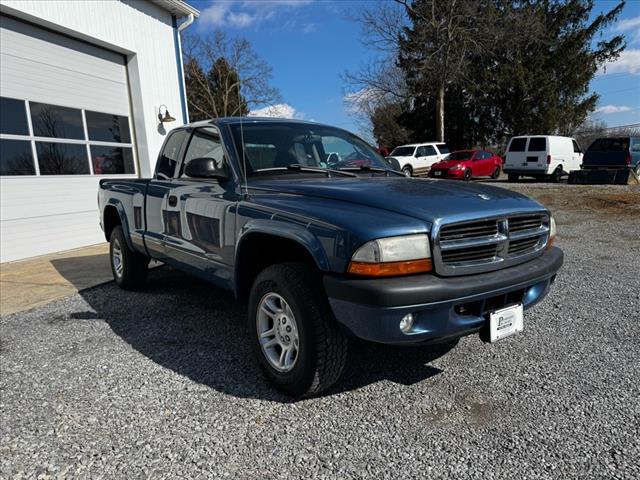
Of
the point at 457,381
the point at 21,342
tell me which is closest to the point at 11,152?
the point at 21,342

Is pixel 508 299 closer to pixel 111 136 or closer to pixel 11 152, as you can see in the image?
pixel 11 152

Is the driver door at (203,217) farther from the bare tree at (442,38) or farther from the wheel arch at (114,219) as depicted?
the bare tree at (442,38)

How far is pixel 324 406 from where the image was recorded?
8.44 ft

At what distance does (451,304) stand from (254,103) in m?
32.9

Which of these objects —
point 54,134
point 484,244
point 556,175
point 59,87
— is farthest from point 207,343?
point 556,175

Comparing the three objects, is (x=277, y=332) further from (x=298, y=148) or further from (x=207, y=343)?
(x=298, y=148)

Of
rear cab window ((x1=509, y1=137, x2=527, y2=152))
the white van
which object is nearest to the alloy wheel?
the white van

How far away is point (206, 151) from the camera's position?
12.2 ft

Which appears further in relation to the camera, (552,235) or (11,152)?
(11,152)

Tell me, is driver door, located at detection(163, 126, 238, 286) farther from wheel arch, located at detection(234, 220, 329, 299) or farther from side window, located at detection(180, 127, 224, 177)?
wheel arch, located at detection(234, 220, 329, 299)

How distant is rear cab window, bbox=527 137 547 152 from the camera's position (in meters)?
16.7

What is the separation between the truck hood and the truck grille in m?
0.06

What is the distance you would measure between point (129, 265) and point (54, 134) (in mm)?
4460

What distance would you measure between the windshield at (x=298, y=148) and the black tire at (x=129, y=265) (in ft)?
7.61
